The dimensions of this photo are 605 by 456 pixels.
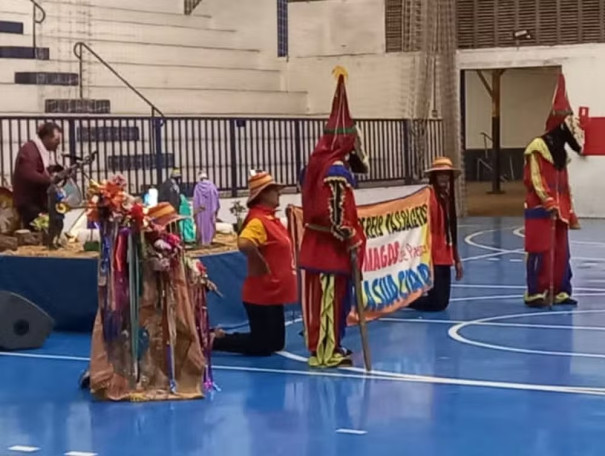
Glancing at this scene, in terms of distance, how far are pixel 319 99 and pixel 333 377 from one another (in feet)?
50.2

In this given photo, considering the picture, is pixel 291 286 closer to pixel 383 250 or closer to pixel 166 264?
pixel 166 264

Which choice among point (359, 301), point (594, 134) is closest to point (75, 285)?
point (359, 301)

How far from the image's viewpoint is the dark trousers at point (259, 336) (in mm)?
9320

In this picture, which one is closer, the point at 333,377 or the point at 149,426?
the point at 149,426

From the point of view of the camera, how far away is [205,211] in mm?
11461

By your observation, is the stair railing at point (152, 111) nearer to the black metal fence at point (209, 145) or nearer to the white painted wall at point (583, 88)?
the black metal fence at point (209, 145)

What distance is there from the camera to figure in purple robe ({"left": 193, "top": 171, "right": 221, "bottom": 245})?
37.0ft

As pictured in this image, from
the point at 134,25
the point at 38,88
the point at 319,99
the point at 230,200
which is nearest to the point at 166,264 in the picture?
the point at 230,200

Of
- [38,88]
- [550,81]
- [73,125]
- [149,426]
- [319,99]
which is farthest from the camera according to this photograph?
[550,81]

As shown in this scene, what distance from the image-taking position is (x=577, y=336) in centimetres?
1030

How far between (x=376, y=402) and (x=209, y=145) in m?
10.4

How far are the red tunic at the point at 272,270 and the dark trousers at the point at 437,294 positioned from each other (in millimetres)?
2825

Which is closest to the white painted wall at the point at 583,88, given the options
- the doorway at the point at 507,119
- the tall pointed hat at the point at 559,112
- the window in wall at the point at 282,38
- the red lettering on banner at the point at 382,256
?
the window in wall at the point at 282,38

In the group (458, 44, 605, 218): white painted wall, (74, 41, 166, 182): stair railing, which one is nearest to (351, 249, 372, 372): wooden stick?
(74, 41, 166, 182): stair railing
